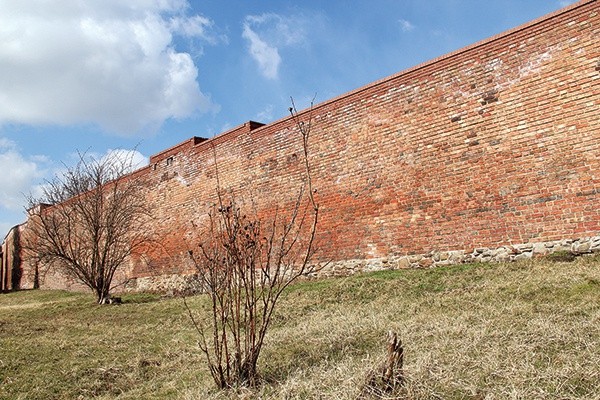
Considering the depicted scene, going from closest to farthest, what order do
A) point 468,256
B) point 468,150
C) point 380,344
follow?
point 380,344 → point 468,256 → point 468,150

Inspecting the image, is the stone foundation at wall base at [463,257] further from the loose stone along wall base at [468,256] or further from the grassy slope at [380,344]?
the grassy slope at [380,344]

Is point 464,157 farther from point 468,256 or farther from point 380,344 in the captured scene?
point 380,344

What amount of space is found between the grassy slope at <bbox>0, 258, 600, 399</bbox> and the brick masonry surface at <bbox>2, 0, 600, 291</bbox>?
30.0 inches

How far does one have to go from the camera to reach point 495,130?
7.53m

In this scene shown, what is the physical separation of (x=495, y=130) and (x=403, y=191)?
1919 millimetres

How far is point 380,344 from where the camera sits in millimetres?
4328

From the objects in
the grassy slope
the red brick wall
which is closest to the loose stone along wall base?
the red brick wall

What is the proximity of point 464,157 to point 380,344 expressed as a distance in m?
4.57

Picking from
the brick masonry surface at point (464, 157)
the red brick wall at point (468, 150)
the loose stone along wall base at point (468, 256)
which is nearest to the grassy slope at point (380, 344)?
the loose stone along wall base at point (468, 256)

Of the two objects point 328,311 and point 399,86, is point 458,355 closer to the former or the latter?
point 328,311

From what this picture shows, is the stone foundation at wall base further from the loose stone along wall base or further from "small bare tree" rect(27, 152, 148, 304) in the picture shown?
"small bare tree" rect(27, 152, 148, 304)

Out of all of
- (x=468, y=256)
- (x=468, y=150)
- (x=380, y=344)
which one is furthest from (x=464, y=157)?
(x=380, y=344)

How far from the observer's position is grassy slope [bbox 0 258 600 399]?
9.96ft

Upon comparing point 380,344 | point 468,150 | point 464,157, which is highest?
point 468,150
